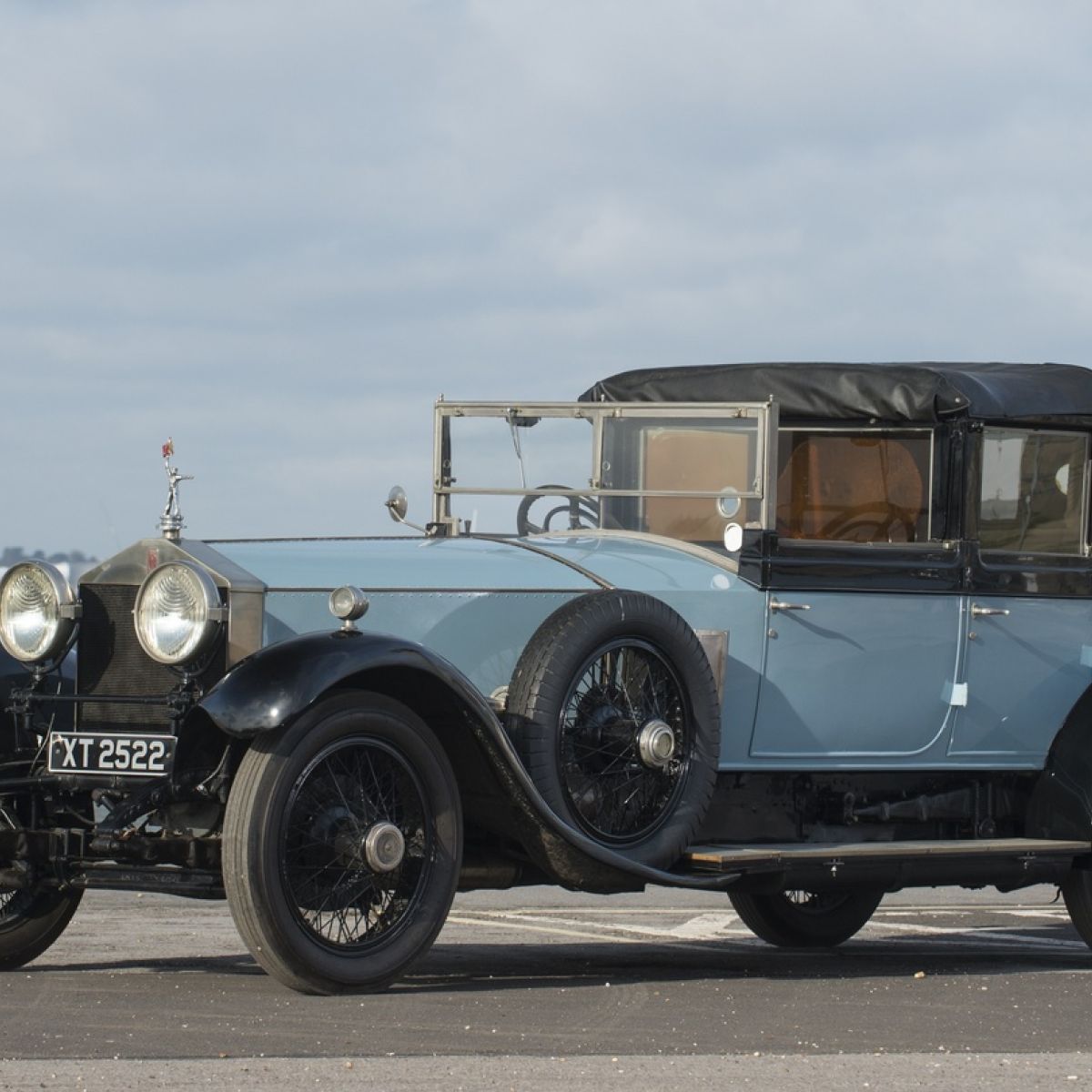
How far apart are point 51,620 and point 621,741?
204cm

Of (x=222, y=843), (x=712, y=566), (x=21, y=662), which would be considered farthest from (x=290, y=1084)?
(x=712, y=566)

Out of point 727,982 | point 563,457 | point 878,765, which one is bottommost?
point 727,982

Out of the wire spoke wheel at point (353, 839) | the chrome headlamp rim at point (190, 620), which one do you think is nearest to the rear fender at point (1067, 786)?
the wire spoke wheel at point (353, 839)

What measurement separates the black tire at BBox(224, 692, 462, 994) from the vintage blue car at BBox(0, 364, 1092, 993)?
11 mm

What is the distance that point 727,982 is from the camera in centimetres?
756

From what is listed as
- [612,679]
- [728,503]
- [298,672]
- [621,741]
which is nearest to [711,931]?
[728,503]

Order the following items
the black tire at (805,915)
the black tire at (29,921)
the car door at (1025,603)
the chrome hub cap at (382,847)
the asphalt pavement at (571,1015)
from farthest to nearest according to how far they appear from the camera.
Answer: the black tire at (805,915)
the car door at (1025,603)
the black tire at (29,921)
the chrome hub cap at (382,847)
the asphalt pavement at (571,1015)

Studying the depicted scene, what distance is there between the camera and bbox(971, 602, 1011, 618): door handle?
28.6ft

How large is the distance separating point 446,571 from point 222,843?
1492 mm

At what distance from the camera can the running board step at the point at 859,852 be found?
7.73 m

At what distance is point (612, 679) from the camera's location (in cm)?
765

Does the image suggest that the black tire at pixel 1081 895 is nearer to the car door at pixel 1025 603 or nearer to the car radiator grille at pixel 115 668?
the car door at pixel 1025 603

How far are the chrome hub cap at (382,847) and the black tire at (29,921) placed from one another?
5.36ft

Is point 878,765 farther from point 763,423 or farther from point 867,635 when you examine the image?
point 763,423
